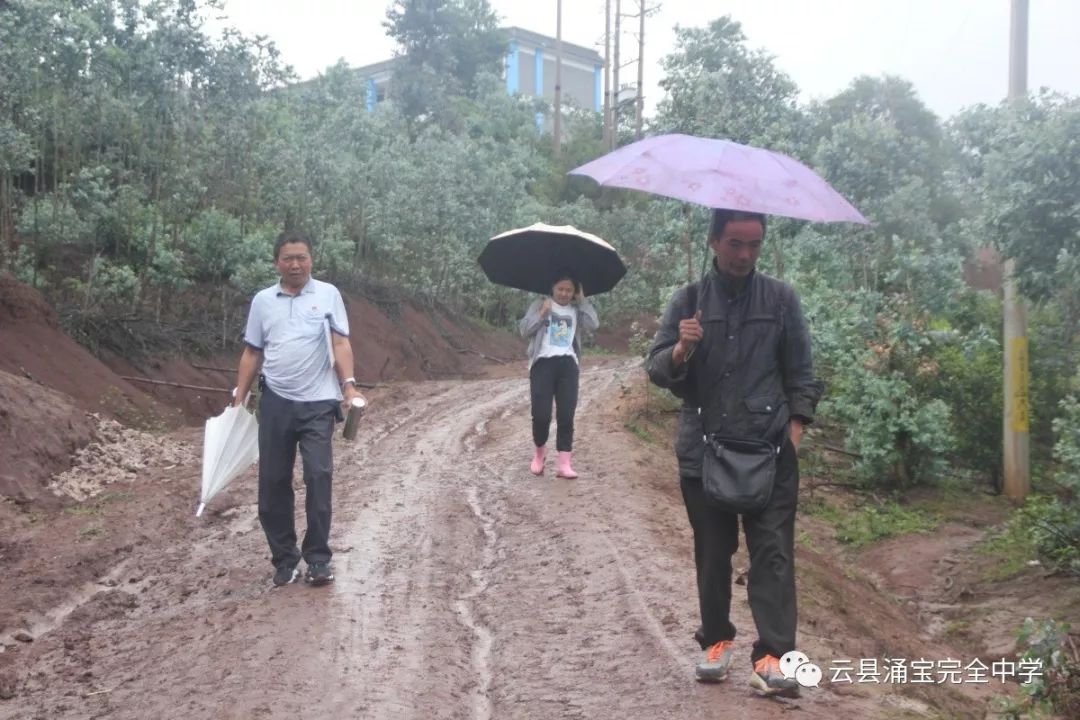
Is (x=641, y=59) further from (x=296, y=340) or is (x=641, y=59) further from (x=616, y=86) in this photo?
(x=296, y=340)

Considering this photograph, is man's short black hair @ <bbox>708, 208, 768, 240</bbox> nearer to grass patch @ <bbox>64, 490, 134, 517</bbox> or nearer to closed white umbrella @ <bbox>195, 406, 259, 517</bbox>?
closed white umbrella @ <bbox>195, 406, 259, 517</bbox>

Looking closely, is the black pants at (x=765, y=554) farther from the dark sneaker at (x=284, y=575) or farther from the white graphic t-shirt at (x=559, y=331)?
the white graphic t-shirt at (x=559, y=331)

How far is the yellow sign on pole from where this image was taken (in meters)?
13.7

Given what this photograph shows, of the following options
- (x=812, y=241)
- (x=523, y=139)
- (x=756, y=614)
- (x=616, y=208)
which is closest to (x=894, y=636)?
(x=756, y=614)

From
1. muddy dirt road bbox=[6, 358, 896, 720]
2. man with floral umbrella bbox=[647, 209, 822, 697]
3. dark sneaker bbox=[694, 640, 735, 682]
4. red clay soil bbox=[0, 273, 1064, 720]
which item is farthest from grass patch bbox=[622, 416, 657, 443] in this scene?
man with floral umbrella bbox=[647, 209, 822, 697]

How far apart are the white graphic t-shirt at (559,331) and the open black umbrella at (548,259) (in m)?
0.24

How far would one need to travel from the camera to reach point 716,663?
5.02 metres

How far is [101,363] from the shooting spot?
1677cm

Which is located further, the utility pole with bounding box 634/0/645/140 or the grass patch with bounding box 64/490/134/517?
the utility pole with bounding box 634/0/645/140

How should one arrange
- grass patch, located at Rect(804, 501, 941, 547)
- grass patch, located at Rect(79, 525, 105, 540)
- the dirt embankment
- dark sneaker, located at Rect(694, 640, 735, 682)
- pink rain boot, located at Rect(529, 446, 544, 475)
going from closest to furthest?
dark sneaker, located at Rect(694, 640, 735, 682) < grass patch, located at Rect(79, 525, 105, 540) < pink rain boot, located at Rect(529, 446, 544, 475) < the dirt embankment < grass patch, located at Rect(804, 501, 941, 547)

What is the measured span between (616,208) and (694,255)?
24.0 meters

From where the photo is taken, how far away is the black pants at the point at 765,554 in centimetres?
477

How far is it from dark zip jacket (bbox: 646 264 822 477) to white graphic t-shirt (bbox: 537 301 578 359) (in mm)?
5152

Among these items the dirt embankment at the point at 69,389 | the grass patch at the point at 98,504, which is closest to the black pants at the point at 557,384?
the grass patch at the point at 98,504
